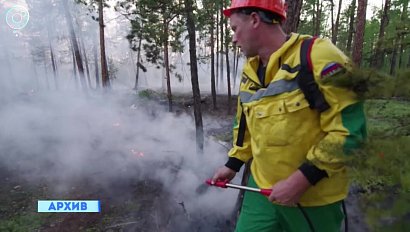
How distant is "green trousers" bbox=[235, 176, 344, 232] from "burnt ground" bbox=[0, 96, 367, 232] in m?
3.91

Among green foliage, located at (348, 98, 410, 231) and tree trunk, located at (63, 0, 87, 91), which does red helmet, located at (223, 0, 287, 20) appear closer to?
green foliage, located at (348, 98, 410, 231)

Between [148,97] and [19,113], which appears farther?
[148,97]

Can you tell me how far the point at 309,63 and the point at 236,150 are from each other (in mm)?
1041

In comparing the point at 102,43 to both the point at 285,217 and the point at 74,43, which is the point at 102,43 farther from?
the point at 285,217

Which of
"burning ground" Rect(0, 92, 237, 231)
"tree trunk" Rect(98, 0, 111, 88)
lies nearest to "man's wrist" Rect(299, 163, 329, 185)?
"burning ground" Rect(0, 92, 237, 231)

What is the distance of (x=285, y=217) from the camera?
1923 mm

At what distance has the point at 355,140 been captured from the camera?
1.30 metres

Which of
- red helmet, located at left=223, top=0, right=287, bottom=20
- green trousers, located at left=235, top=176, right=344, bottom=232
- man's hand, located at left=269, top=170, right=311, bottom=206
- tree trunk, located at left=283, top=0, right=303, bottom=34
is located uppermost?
tree trunk, located at left=283, top=0, right=303, bottom=34

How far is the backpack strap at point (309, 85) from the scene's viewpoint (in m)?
1.47

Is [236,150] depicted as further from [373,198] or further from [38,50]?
[38,50]

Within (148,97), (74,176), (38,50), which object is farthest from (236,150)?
(38,50)

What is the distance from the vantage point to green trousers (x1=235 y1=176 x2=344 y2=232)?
1.85 meters

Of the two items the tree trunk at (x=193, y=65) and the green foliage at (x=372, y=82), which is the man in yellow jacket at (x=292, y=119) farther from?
the tree trunk at (x=193, y=65)

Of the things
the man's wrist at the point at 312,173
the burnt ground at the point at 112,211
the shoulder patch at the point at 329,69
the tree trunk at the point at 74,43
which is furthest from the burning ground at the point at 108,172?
the shoulder patch at the point at 329,69
